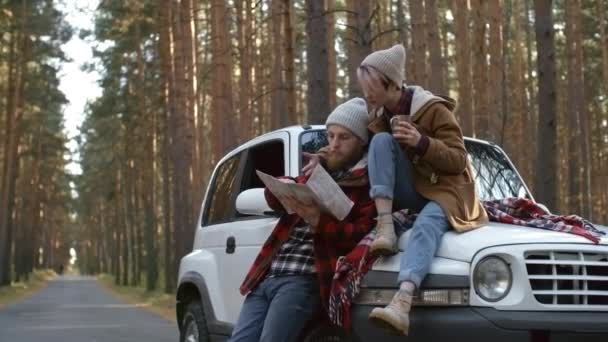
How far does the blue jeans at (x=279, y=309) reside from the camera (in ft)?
16.9

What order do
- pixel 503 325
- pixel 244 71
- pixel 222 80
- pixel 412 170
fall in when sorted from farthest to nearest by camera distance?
pixel 244 71
pixel 222 80
pixel 412 170
pixel 503 325

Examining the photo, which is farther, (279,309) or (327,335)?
(327,335)

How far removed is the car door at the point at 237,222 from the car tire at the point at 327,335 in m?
1.17

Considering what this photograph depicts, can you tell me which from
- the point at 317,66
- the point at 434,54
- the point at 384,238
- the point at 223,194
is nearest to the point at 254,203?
the point at 384,238

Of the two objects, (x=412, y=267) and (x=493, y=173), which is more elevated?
(x=493, y=173)

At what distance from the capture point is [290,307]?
5.16m

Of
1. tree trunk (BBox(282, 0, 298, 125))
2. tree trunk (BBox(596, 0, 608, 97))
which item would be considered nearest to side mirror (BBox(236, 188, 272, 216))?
tree trunk (BBox(282, 0, 298, 125))

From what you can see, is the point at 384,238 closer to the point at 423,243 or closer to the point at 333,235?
the point at 423,243

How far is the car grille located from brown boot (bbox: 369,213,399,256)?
0.66m

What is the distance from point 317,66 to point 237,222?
6.76 m

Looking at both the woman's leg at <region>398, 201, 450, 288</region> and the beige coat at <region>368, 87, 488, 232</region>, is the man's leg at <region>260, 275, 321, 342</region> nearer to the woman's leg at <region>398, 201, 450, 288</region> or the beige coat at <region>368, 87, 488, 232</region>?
the woman's leg at <region>398, 201, 450, 288</region>

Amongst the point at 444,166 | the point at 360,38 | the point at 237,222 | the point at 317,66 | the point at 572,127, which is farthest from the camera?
the point at 572,127

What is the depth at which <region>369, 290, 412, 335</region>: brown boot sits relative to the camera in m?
4.57

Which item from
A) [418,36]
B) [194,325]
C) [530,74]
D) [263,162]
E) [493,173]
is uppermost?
[530,74]
